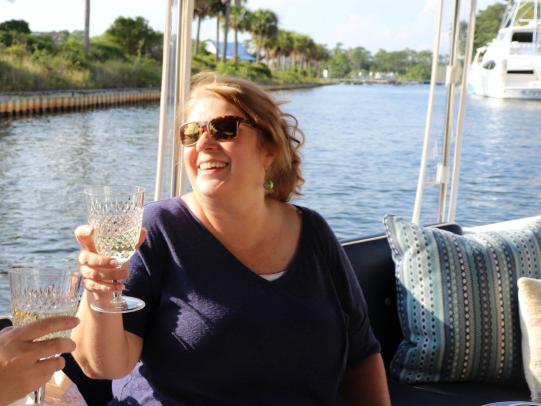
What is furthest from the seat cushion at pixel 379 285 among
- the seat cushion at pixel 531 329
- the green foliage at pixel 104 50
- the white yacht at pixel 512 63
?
the green foliage at pixel 104 50

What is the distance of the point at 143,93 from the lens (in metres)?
30.1

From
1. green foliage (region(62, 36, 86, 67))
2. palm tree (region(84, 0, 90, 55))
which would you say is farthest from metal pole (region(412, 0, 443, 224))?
palm tree (region(84, 0, 90, 55))

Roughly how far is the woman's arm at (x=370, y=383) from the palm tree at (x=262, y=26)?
43.7m

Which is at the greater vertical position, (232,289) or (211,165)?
(211,165)

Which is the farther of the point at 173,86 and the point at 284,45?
the point at 284,45

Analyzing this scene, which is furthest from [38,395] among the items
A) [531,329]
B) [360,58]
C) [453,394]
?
[360,58]

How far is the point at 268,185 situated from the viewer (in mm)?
1751

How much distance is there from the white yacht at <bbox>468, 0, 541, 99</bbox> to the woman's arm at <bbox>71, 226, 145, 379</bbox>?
88.7 feet

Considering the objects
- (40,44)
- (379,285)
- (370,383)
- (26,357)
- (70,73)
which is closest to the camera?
(26,357)

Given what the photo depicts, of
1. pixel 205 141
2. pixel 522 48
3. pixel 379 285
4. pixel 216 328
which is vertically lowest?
pixel 379 285

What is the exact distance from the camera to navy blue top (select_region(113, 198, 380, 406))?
4.92 feet

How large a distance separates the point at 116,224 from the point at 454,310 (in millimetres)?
1239

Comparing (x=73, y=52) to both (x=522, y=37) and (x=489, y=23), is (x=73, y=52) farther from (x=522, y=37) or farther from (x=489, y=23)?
(x=489, y=23)

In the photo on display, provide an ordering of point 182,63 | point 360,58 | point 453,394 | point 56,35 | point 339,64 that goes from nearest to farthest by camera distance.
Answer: point 453,394, point 182,63, point 56,35, point 360,58, point 339,64
